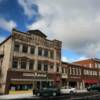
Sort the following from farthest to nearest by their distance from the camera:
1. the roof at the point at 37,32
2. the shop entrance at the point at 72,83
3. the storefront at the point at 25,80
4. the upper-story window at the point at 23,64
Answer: the shop entrance at the point at 72,83 → the roof at the point at 37,32 → the upper-story window at the point at 23,64 → the storefront at the point at 25,80

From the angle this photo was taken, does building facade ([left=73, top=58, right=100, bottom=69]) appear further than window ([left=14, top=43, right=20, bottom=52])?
Yes

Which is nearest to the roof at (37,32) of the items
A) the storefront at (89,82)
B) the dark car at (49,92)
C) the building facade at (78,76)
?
the building facade at (78,76)

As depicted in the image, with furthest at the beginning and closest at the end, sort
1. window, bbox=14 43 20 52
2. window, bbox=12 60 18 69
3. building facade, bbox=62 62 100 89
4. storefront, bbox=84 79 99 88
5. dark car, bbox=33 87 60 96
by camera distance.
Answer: storefront, bbox=84 79 99 88 < building facade, bbox=62 62 100 89 < window, bbox=14 43 20 52 < window, bbox=12 60 18 69 < dark car, bbox=33 87 60 96

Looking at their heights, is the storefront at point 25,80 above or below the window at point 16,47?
below

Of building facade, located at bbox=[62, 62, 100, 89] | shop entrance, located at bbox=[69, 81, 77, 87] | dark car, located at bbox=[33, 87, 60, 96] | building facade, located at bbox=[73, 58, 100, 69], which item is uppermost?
building facade, located at bbox=[73, 58, 100, 69]

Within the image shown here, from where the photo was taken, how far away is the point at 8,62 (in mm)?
31844

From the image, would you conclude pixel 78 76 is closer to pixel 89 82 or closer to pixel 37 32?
pixel 89 82

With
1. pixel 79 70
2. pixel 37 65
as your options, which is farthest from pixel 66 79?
pixel 37 65

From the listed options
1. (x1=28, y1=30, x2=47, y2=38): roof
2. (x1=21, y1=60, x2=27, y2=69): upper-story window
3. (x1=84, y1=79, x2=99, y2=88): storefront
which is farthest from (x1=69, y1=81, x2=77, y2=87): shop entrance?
(x1=21, y1=60, x2=27, y2=69): upper-story window

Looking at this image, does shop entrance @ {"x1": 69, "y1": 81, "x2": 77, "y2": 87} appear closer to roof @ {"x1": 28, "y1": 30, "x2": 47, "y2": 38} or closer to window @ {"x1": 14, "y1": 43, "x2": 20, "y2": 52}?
roof @ {"x1": 28, "y1": 30, "x2": 47, "y2": 38}

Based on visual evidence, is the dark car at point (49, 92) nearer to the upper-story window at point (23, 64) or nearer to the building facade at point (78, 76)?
the upper-story window at point (23, 64)

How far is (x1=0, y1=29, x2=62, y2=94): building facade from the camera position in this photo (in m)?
32.1

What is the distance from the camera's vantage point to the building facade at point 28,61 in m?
32.1

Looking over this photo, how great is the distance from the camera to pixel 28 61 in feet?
114
